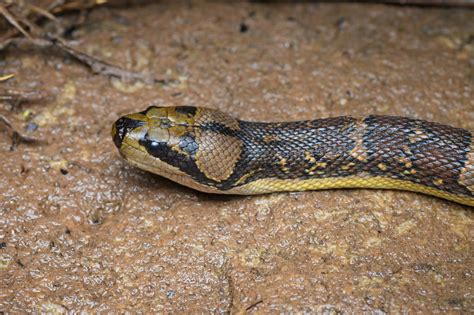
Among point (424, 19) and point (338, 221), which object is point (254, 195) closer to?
point (338, 221)

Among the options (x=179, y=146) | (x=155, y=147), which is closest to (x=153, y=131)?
(x=155, y=147)

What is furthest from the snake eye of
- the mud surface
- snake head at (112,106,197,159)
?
the mud surface

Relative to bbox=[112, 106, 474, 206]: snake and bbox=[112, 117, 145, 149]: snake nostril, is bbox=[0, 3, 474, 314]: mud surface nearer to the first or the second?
bbox=[112, 106, 474, 206]: snake

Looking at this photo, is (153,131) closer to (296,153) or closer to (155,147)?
(155,147)

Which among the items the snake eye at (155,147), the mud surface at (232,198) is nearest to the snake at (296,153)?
the snake eye at (155,147)

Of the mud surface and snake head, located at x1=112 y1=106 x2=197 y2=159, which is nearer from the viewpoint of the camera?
the mud surface

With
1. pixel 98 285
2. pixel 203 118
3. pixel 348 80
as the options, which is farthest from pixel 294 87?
pixel 98 285
